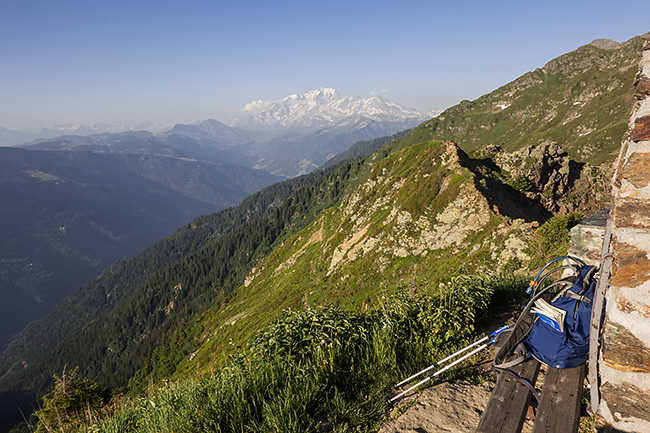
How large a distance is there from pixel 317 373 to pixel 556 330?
3983 mm

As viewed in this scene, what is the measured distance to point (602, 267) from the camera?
13.2 feet

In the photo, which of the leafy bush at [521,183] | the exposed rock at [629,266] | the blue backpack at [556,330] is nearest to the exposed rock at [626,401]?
the blue backpack at [556,330]

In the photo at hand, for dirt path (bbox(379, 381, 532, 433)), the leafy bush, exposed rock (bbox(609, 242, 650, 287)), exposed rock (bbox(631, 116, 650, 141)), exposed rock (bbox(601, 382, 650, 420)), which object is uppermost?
exposed rock (bbox(631, 116, 650, 141))

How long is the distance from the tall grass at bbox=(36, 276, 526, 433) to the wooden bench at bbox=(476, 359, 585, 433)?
1803 millimetres

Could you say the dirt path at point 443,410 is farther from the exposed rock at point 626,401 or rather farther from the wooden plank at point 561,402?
the exposed rock at point 626,401

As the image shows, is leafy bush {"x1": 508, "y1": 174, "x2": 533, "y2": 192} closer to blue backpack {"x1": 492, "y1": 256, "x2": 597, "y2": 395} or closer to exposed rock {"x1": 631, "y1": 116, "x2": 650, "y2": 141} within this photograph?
blue backpack {"x1": 492, "y1": 256, "x2": 597, "y2": 395}

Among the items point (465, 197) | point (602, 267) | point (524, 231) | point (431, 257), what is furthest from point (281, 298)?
point (602, 267)

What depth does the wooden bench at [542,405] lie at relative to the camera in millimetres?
3699

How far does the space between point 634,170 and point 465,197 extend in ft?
120

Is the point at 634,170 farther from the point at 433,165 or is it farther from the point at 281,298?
the point at 281,298

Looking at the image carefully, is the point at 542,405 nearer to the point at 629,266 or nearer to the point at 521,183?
the point at 629,266

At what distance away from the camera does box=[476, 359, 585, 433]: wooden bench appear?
370cm

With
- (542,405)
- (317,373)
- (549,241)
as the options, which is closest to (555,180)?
(549,241)

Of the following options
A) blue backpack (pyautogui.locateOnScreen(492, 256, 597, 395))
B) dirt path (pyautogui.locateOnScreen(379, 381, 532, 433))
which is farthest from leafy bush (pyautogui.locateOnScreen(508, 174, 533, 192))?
dirt path (pyautogui.locateOnScreen(379, 381, 532, 433))
